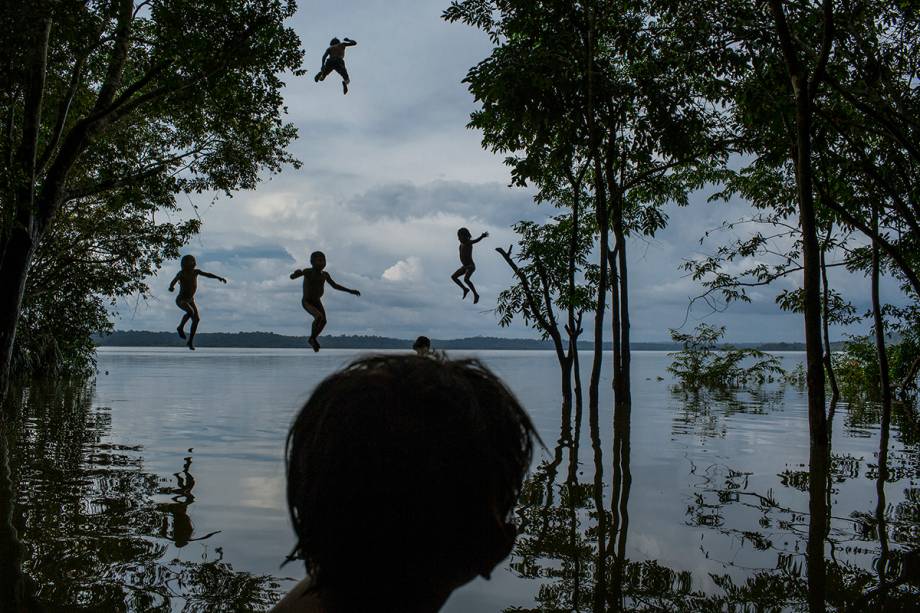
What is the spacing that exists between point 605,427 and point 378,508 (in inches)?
573

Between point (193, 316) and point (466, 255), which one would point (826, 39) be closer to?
point (466, 255)

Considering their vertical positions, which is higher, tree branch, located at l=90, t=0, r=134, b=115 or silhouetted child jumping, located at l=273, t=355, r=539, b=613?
tree branch, located at l=90, t=0, r=134, b=115

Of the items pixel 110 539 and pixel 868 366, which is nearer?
pixel 110 539

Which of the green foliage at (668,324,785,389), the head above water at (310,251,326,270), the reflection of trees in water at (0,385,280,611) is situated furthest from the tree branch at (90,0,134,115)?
the green foliage at (668,324,785,389)

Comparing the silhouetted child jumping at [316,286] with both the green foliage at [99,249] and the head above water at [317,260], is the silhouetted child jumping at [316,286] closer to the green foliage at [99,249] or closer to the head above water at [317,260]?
the head above water at [317,260]

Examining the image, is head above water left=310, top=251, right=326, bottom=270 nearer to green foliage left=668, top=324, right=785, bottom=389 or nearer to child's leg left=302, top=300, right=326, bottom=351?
child's leg left=302, top=300, right=326, bottom=351

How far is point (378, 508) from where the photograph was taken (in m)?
1.29

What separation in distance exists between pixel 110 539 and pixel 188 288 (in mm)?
10548

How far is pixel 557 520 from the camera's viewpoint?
21.3ft

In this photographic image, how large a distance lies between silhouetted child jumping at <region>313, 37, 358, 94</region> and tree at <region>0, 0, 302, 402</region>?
101 cm

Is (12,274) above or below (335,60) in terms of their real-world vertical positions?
below

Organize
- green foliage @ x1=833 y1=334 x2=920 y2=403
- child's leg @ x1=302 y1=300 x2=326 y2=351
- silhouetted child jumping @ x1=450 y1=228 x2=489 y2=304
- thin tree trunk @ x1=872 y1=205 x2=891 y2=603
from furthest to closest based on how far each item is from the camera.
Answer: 1. green foliage @ x1=833 y1=334 x2=920 y2=403
2. silhouetted child jumping @ x1=450 y1=228 x2=489 y2=304
3. child's leg @ x1=302 y1=300 x2=326 y2=351
4. thin tree trunk @ x1=872 y1=205 x2=891 y2=603

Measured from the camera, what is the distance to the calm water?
4609 mm

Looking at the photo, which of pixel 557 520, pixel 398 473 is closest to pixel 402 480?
pixel 398 473
